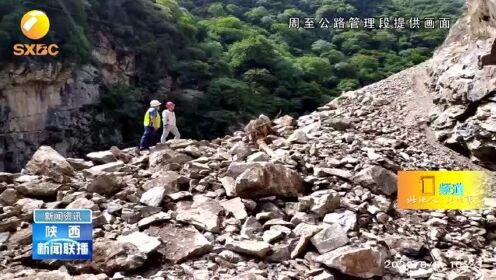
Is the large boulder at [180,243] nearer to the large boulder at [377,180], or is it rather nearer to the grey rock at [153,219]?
the grey rock at [153,219]

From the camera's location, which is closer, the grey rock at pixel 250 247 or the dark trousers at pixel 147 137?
the grey rock at pixel 250 247

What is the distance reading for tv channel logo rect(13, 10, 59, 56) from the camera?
57.9 ft

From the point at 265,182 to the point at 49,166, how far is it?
273 centimetres

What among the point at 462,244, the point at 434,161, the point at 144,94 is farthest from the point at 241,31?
the point at 462,244

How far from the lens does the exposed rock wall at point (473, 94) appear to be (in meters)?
7.04

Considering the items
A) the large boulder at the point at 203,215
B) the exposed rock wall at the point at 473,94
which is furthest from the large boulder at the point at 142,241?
the exposed rock wall at the point at 473,94

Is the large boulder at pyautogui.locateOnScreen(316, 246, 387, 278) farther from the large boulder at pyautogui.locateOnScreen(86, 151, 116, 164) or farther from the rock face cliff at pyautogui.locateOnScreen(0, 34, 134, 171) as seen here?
the rock face cliff at pyautogui.locateOnScreen(0, 34, 134, 171)

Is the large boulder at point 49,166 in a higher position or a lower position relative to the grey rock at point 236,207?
higher

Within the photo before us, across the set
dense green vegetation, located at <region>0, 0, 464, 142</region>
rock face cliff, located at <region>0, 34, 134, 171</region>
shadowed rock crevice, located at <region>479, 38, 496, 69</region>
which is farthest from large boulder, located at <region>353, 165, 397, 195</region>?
rock face cliff, located at <region>0, 34, 134, 171</region>

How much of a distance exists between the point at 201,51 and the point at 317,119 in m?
18.7

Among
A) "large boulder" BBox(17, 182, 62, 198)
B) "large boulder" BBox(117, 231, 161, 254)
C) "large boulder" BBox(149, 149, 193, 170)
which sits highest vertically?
"large boulder" BBox(149, 149, 193, 170)

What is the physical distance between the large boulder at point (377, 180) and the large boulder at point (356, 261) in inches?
63.4

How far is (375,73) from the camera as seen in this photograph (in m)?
25.8

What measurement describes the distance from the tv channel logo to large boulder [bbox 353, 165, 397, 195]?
15509 mm
